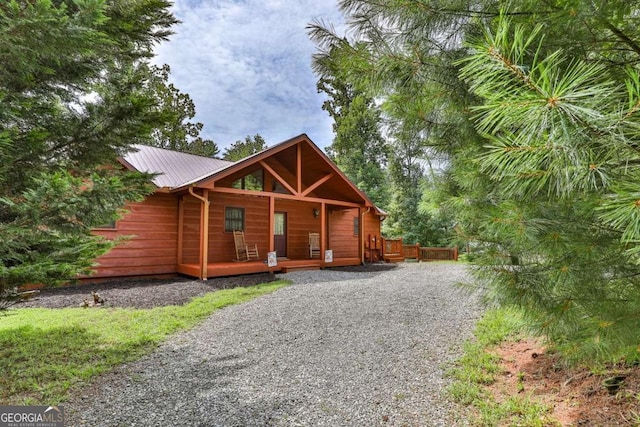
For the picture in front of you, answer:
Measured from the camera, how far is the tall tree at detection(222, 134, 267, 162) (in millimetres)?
29969

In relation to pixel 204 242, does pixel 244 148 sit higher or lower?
higher

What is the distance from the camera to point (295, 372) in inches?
125

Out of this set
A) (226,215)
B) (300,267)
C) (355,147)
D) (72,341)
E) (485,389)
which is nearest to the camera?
(485,389)

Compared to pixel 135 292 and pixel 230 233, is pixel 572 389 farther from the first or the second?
pixel 230 233

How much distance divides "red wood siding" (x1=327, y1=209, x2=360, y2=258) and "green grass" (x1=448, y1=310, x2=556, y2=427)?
9585 millimetres

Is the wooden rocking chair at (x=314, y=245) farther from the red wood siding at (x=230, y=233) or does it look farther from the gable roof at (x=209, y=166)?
the red wood siding at (x=230, y=233)

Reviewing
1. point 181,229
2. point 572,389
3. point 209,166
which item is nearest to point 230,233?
point 181,229

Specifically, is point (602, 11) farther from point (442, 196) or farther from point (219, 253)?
point (219, 253)

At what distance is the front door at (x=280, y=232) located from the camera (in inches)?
465

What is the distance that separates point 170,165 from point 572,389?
1076 cm

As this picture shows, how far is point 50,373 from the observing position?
3.10 m

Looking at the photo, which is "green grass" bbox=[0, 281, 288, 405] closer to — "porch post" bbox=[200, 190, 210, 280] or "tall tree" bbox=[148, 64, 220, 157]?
"porch post" bbox=[200, 190, 210, 280]

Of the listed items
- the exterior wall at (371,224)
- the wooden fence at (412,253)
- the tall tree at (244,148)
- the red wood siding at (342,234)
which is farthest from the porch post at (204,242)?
the tall tree at (244,148)

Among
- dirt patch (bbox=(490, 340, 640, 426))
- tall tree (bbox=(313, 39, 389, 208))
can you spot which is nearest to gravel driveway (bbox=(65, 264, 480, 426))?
dirt patch (bbox=(490, 340, 640, 426))
